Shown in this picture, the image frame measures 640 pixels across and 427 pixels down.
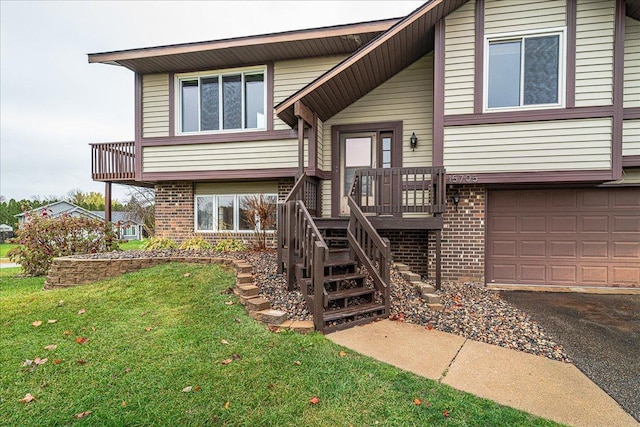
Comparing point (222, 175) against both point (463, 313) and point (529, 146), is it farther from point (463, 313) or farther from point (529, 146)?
point (529, 146)

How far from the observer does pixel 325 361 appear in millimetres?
3176

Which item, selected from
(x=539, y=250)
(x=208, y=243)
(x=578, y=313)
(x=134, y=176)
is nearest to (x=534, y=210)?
(x=539, y=250)

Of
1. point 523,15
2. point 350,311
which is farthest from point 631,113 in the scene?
point 350,311

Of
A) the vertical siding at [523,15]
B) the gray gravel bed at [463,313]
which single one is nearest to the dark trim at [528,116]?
the vertical siding at [523,15]

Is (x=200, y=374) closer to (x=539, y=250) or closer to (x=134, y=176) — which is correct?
(x=539, y=250)

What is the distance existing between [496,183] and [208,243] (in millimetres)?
7370

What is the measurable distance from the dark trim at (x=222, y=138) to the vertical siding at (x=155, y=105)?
21cm

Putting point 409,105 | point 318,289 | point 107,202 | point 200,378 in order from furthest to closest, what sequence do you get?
point 107,202
point 409,105
point 318,289
point 200,378

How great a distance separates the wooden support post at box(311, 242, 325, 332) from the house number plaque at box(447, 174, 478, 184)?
12.6 ft

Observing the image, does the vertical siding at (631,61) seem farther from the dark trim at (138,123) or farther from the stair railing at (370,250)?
the dark trim at (138,123)

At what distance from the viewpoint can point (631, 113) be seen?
6.28 metres

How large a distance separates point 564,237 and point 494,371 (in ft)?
18.0

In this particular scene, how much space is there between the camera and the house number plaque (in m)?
6.55

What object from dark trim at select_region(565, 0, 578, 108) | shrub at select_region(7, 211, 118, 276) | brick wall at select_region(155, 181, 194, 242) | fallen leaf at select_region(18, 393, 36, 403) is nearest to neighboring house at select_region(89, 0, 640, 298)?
dark trim at select_region(565, 0, 578, 108)
